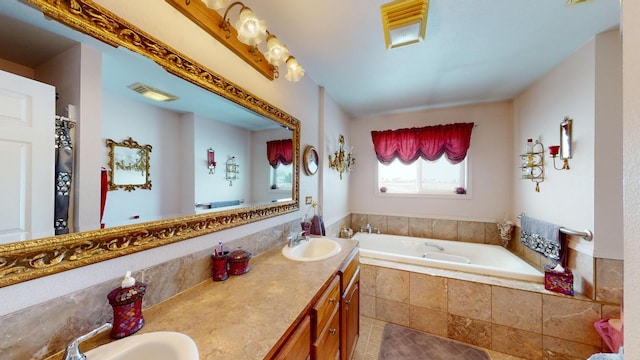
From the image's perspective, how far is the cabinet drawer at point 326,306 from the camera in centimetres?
90

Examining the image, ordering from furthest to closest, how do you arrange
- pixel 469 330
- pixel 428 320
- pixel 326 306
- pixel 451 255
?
pixel 451 255, pixel 428 320, pixel 469 330, pixel 326 306

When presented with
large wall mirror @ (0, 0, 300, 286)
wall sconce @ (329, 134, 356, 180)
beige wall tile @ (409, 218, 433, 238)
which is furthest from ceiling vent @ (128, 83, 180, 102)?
beige wall tile @ (409, 218, 433, 238)

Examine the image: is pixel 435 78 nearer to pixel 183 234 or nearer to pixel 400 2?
pixel 400 2

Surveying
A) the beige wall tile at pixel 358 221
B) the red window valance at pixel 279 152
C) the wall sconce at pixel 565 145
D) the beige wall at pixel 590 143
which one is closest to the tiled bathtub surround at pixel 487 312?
the beige wall at pixel 590 143

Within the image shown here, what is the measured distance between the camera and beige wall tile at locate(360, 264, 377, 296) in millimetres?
2076

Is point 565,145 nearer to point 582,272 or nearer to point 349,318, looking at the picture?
point 582,272

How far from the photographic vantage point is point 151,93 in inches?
34.5

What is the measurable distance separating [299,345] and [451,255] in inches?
102

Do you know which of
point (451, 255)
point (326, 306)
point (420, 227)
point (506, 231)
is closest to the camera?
point (326, 306)

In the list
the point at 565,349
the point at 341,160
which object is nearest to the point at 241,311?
the point at 341,160

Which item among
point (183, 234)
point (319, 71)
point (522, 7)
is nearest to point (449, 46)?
point (522, 7)

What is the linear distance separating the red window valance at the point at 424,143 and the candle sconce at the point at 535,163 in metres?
0.63

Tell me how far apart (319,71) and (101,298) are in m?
2.08

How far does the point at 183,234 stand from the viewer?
0.93 metres
